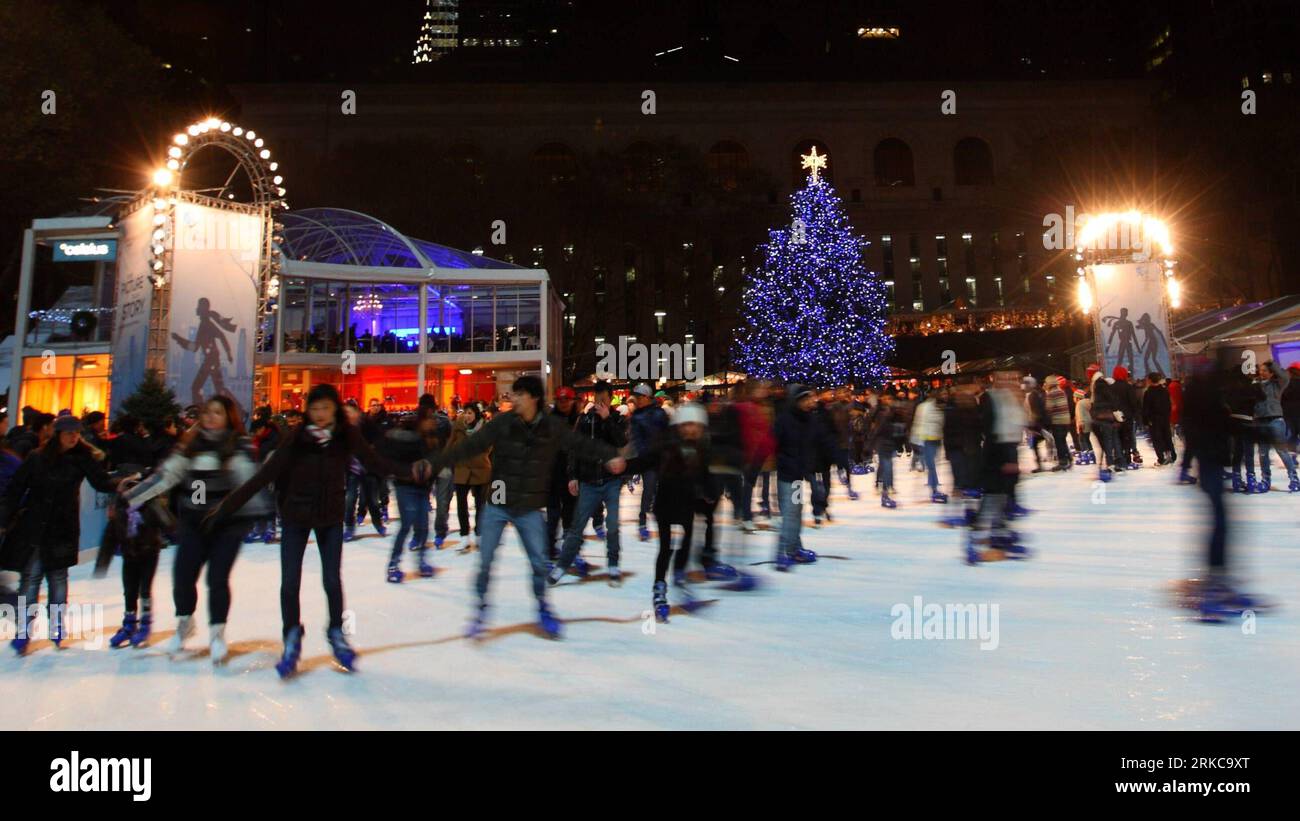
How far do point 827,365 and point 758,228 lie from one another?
15987mm

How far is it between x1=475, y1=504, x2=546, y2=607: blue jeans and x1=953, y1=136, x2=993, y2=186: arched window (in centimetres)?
5397

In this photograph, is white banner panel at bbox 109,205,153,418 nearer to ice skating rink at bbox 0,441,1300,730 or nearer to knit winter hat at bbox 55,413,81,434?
ice skating rink at bbox 0,441,1300,730

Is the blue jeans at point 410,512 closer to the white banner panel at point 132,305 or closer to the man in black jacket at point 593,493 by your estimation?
the man in black jacket at point 593,493

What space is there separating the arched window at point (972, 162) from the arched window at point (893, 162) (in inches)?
119

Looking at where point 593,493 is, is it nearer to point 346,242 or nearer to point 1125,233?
point 1125,233

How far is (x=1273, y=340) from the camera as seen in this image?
17797 millimetres

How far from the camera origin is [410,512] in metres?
6.99

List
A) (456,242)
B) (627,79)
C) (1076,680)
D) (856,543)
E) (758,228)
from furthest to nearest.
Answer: (627,79) < (758,228) < (456,242) < (856,543) < (1076,680)

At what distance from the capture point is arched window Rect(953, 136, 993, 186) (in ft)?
171

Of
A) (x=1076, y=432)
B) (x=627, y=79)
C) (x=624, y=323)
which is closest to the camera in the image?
(x=1076, y=432)

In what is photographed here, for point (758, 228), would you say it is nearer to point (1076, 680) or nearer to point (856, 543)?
point (856, 543)

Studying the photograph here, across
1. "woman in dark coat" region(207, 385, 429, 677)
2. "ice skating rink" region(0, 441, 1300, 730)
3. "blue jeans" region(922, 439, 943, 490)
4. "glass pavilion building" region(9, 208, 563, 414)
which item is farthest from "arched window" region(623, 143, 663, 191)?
"woman in dark coat" region(207, 385, 429, 677)
